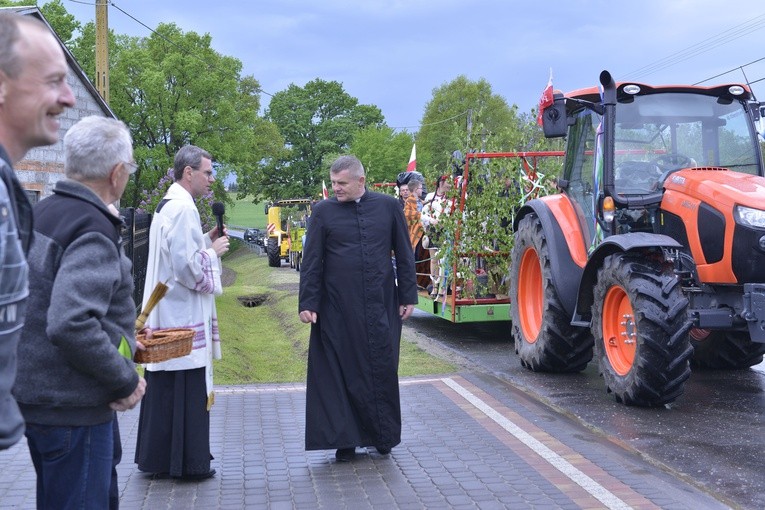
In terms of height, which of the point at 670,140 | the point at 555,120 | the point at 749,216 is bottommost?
the point at 749,216


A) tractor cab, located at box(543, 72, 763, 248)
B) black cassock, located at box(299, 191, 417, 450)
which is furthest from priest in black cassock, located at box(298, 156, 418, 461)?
tractor cab, located at box(543, 72, 763, 248)

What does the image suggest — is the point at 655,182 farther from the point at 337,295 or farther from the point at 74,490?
the point at 74,490

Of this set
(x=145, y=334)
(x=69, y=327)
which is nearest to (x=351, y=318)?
(x=145, y=334)

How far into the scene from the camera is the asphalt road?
6.34 meters

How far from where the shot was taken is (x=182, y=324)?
6047mm

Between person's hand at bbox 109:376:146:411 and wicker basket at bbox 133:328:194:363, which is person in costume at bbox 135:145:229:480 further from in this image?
person's hand at bbox 109:376:146:411

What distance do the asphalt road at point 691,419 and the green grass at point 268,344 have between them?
29.0 inches

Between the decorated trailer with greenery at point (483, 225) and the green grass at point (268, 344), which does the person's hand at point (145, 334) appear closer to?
the green grass at point (268, 344)

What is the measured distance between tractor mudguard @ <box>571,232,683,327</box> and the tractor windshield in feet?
→ 2.03

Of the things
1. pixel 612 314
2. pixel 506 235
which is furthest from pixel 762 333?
pixel 506 235

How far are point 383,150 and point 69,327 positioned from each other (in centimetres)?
6682

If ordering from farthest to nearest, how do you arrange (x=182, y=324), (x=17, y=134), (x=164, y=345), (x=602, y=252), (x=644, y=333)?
1. (x=602, y=252)
2. (x=644, y=333)
3. (x=182, y=324)
4. (x=164, y=345)
5. (x=17, y=134)

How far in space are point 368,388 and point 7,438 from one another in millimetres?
4685

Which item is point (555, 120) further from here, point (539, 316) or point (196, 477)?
point (196, 477)
